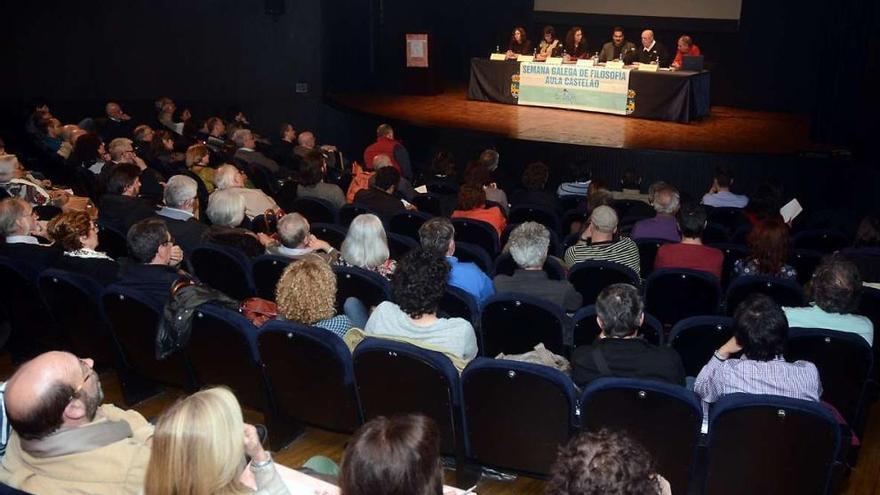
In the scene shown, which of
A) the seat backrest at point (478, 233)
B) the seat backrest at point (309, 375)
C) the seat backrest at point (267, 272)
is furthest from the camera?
the seat backrest at point (478, 233)

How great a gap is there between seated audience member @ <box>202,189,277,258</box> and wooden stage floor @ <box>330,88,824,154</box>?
5.39 meters

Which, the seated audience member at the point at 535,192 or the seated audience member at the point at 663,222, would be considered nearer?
the seated audience member at the point at 663,222

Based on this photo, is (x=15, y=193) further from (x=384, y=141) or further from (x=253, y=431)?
(x=253, y=431)

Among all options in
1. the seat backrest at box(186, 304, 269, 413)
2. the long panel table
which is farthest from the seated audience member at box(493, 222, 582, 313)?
the long panel table

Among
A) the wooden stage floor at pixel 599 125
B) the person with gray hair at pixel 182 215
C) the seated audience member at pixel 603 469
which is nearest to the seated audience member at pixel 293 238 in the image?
the person with gray hair at pixel 182 215

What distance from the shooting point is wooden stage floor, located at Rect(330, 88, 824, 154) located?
1005 cm

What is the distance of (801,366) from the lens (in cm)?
319

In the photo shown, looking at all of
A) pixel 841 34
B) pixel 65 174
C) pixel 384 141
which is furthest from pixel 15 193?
pixel 841 34

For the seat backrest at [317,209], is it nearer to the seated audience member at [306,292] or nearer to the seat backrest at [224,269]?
the seat backrest at [224,269]

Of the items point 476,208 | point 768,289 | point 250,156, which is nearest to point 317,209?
point 476,208

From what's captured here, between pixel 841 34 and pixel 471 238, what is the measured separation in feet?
19.9

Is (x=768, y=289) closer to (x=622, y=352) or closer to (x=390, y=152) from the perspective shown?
(x=622, y=352)

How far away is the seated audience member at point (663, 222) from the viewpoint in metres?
5.86

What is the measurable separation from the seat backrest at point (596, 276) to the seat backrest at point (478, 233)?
1085 mm
